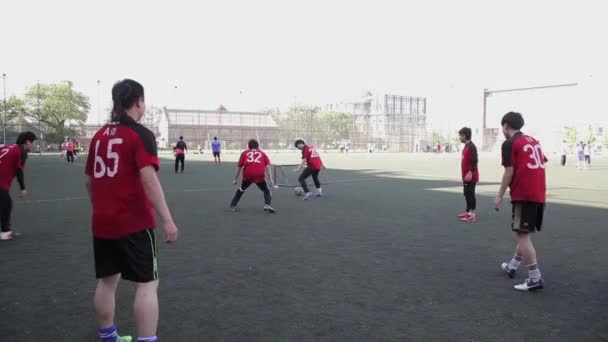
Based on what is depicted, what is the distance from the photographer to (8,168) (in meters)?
7.14

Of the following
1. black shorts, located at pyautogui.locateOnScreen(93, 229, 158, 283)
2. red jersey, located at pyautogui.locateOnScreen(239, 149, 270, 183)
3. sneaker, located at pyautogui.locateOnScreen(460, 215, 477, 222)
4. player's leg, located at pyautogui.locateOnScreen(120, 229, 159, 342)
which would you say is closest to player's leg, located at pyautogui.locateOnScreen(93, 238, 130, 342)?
black shorts, located at pyautogui.locateOnScreen(93, 229, 158, 283)

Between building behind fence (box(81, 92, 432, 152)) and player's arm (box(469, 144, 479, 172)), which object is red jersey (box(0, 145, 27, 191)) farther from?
building behind fence (box(81, 92, 432, 152))

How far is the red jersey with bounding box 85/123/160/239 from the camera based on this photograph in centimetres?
296

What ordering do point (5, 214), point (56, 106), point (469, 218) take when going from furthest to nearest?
point (56, 106)
point (469, 218)
point (5, 214)

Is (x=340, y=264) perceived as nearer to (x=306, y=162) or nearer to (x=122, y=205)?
(x=122, y=205)

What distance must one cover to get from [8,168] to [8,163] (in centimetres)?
8

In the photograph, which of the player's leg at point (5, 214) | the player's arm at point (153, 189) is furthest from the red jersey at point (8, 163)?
the player's arm at point (153, 189)

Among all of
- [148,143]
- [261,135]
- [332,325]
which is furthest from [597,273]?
[261,135]

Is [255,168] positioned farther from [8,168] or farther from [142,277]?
[142,277]

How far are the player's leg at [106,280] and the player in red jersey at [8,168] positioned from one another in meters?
4.98

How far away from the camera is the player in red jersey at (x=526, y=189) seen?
15.9 ft

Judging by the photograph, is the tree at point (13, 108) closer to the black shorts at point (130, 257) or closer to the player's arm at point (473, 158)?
the player's arm at point (473, 158)

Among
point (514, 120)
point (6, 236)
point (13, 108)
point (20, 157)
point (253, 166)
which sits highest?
point (13, 108)

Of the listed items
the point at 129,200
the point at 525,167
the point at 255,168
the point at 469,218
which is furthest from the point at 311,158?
the point at 129,200
